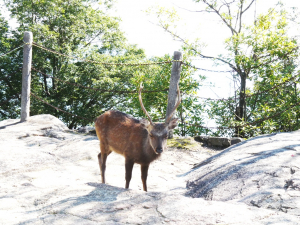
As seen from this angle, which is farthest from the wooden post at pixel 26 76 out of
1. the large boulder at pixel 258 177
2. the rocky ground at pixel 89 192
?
the large boulder at pixel 258 177

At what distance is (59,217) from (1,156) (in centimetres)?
369

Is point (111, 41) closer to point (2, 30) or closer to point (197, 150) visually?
point (2, 30)

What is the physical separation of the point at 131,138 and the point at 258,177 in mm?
1953

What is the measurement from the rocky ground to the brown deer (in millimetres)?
504

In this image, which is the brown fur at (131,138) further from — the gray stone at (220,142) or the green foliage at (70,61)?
the green foliage at (70,61)

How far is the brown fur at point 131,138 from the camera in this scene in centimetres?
454

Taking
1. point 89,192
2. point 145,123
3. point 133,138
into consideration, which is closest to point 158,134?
point 145,123

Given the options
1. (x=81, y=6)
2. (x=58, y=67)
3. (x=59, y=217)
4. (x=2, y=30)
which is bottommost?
(x=59, y=217)

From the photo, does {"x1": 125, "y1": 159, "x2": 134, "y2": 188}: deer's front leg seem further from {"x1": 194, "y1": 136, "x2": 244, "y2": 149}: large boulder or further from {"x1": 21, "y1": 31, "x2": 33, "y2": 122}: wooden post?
{"x1": 21, "y1": 31, "x2": 33, "y2": 122}: wooden post

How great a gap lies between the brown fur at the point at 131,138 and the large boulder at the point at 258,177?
0.80 metres

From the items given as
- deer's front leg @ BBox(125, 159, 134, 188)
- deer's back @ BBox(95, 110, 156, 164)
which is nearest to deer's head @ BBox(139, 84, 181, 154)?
deer's back @ BBox(95, 110, 156, 164)

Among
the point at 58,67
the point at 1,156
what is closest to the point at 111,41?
the point at 58,67

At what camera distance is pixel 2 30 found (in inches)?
631

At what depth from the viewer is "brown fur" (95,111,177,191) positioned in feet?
14.9
